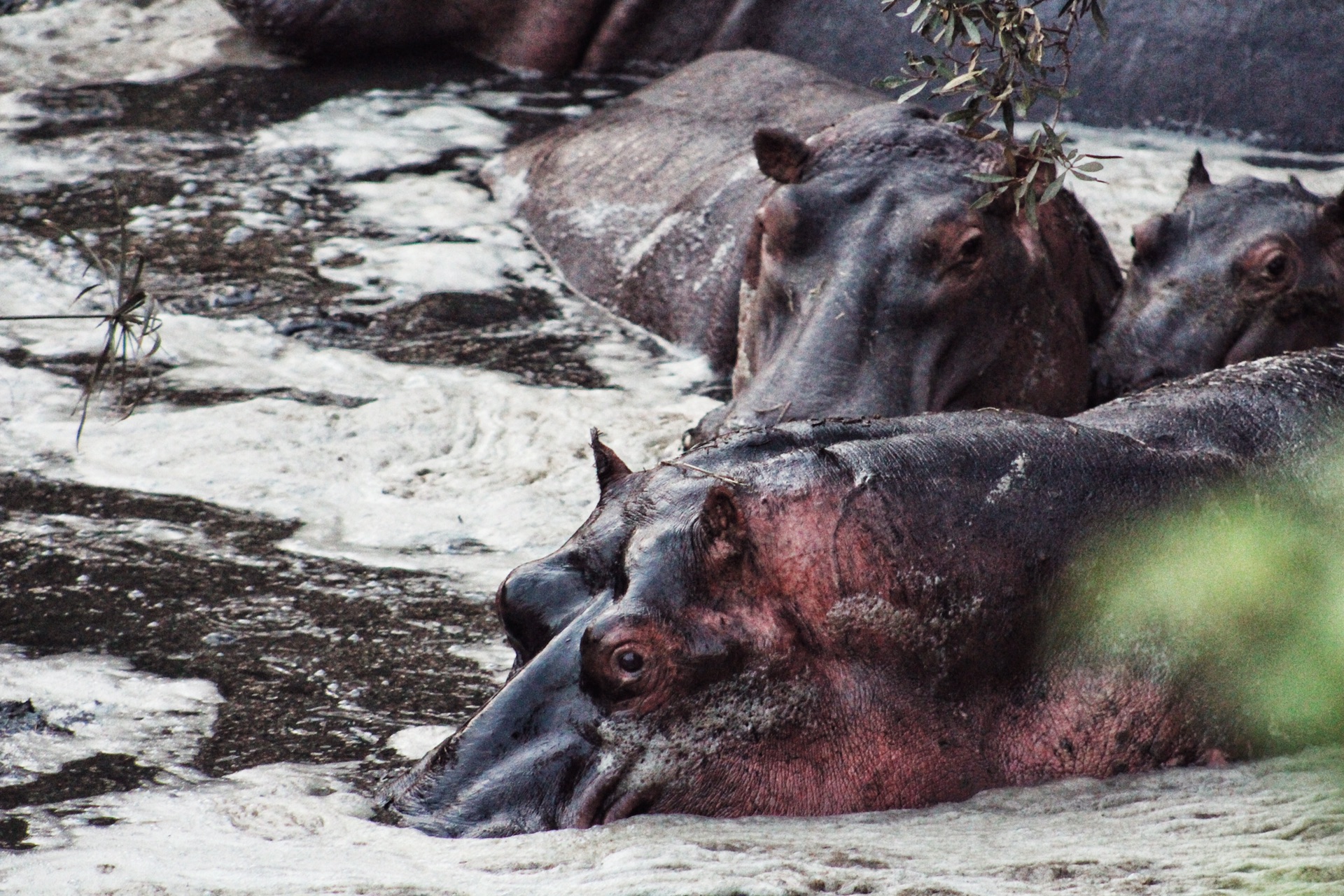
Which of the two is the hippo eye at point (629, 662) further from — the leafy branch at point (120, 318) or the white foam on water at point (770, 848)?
the leafy branch at point (120, 318)

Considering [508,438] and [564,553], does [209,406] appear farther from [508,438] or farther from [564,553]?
[564,553]

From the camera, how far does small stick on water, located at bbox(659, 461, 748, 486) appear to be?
2.68 metres

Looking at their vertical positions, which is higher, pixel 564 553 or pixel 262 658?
pixel 564 553

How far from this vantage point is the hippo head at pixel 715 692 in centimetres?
252

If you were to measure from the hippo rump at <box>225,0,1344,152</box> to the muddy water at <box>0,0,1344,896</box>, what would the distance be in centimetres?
16

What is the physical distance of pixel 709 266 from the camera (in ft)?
19.4

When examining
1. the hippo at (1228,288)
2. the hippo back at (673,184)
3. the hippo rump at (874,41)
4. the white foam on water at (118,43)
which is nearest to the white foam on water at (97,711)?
the hippo back at (673,184)

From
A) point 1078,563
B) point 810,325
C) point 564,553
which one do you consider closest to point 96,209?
point 810,325

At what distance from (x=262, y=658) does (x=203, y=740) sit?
42 cm

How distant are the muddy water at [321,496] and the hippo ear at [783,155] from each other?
0.81 m

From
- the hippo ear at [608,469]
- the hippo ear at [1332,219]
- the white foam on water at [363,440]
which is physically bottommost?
the white foam on water at [363,440]

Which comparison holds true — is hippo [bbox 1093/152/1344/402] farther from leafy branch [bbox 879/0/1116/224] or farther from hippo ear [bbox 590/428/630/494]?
hippo ear [bbox 590/428/630/494]

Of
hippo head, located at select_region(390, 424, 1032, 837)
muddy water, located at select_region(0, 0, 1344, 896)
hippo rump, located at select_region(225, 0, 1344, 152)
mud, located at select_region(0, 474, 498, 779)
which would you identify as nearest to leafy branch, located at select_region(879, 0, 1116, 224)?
hippo head, located at select_region(390, 424, 1032, 837)

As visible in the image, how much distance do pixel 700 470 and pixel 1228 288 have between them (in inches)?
109
